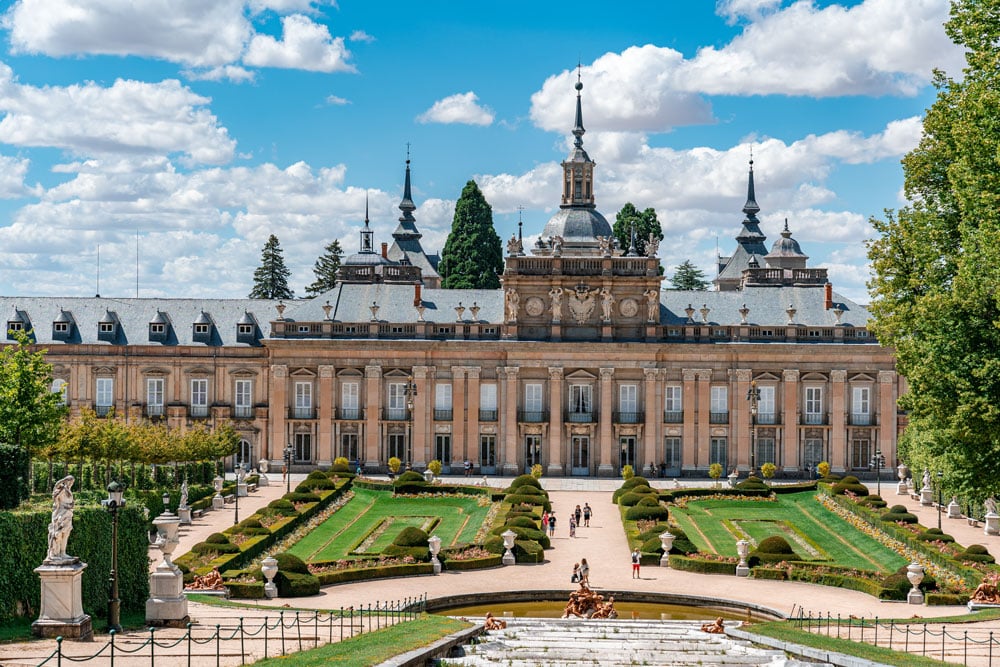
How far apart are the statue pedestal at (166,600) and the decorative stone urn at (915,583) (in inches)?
942

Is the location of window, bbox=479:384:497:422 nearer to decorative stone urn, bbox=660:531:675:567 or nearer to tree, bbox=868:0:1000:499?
decorative stone urn, bbox=660:531:675:567

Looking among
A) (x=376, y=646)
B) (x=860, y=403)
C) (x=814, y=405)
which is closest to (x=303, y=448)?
(x=814, y=405)

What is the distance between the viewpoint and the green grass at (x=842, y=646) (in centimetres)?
2888

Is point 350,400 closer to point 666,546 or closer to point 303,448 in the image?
point 303,448

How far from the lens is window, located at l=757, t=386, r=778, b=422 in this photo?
3044 inches

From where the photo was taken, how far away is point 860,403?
253 feet

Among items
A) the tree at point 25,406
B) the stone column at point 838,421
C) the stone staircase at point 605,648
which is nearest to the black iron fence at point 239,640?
the stone staircase at point 605,648

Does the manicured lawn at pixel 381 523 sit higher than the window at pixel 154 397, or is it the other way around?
the window at pixel 154 397

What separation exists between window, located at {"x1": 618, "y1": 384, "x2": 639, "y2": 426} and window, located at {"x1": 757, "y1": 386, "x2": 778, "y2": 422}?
25.7 ft

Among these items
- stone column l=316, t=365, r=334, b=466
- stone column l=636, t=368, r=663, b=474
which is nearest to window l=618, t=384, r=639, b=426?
stone column l=636, t=368, r=663, b=474

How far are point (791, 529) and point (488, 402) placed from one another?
2563 cm

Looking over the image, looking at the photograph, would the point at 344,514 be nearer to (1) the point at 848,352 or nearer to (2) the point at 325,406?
(2) the point at 325,406

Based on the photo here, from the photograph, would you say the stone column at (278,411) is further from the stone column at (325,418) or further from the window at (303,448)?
the stone column at (325,418)

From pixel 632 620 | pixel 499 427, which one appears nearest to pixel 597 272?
pixel 499 427
